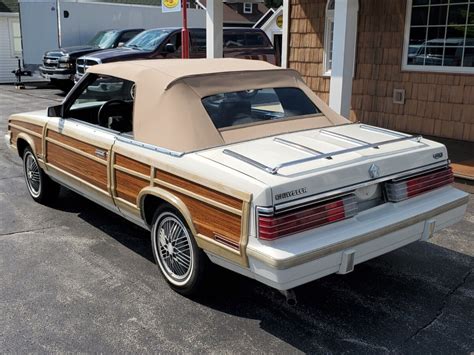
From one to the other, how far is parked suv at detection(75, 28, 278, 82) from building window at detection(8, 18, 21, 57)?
918 centimetres

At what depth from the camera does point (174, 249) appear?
3982 mm

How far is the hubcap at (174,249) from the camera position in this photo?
12.7 ft

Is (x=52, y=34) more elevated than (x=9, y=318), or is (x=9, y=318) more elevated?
(x=52, y=34)

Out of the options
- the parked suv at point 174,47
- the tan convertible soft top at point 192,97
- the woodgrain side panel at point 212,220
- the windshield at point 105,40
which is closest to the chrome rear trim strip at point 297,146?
the tan convertible soft top at point 192,97

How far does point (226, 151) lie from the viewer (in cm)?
367

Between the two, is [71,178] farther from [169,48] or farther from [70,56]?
[70,56]

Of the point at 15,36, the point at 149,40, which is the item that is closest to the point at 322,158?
the point at 149,40

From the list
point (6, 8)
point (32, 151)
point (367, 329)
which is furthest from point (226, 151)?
point (6, 8)

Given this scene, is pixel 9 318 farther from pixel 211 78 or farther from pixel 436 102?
pixel 436 102

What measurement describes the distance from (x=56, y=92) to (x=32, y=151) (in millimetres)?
13559

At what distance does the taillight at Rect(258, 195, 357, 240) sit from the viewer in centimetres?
308

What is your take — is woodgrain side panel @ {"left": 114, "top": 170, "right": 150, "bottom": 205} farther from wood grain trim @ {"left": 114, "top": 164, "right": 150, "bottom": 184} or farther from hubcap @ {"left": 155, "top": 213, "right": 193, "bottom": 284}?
hubcap @ {"left": 155, "top": 213, "right": 193, "bottom": 284}

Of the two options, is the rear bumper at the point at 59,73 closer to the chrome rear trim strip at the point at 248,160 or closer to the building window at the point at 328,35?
the building window at the point at 328,35

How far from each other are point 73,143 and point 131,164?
1086 mm
